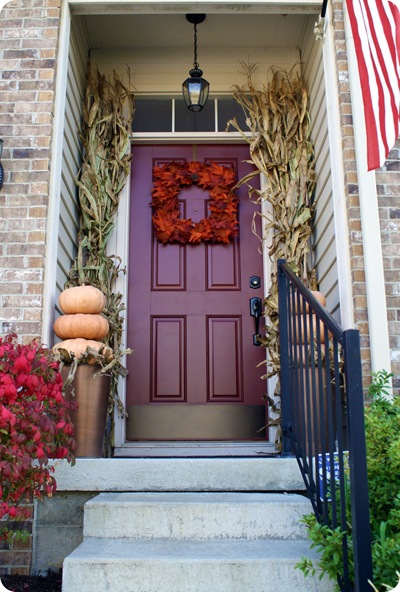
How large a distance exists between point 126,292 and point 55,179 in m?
1.10

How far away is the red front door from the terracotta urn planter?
1.00 metres

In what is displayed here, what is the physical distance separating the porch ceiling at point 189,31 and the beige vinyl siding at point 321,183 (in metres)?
0.19

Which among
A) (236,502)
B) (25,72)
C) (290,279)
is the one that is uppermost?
(25,72)

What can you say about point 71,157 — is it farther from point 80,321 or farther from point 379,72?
point 379,72

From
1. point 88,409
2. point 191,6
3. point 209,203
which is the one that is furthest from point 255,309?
point 191,6

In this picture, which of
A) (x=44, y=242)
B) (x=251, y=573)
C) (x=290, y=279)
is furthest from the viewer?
(x=44, y=242)

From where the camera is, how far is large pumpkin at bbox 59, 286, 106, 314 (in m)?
3.75

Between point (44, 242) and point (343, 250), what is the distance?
1755 mm

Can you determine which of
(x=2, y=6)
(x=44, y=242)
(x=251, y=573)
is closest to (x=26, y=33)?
(x=2, y=6)

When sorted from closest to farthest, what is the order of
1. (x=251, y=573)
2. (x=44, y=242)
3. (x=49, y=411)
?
(x=251, y=573), (x=49, y=411), (x=44, y=242)

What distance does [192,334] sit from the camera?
4.62 metres

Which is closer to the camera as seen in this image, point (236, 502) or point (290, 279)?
point (236, 502)

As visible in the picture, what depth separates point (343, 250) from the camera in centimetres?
378

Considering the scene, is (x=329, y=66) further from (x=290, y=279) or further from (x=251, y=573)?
(x=251, y=573)
